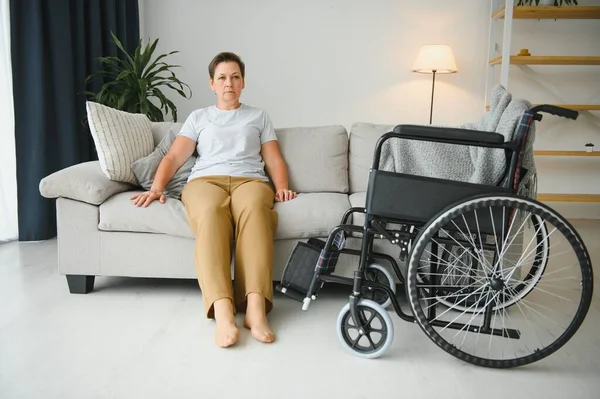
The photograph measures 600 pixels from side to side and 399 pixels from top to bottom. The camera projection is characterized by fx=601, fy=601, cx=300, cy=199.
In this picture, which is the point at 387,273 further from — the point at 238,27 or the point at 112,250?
the point at 238,27

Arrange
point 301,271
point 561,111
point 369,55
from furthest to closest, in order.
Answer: point 369,55
point 301,271
point 561,111

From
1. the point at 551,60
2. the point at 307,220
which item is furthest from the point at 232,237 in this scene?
the point at 551,60

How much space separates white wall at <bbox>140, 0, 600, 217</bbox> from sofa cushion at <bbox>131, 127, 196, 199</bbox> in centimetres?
187

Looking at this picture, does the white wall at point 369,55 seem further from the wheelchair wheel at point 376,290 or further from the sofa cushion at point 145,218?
the wheelchair wheel at point 376,290

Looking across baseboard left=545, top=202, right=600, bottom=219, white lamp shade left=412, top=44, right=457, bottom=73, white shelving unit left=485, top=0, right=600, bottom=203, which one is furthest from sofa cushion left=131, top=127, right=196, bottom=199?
baseboard left=545, top=202, right=600, bottom=219

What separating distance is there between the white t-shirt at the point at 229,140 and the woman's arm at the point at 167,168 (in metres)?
0.04

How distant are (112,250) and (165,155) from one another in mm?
482

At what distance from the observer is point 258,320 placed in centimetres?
198

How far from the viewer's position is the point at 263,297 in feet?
6.70

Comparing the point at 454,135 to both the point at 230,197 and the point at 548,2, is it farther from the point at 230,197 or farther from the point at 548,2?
the point at 548,2

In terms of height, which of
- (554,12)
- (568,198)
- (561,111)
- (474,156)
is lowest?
(568,198)

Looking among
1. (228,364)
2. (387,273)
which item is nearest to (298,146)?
(387,273)

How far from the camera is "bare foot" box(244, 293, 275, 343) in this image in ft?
6.33

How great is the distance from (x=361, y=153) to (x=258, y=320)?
45.2 inches
